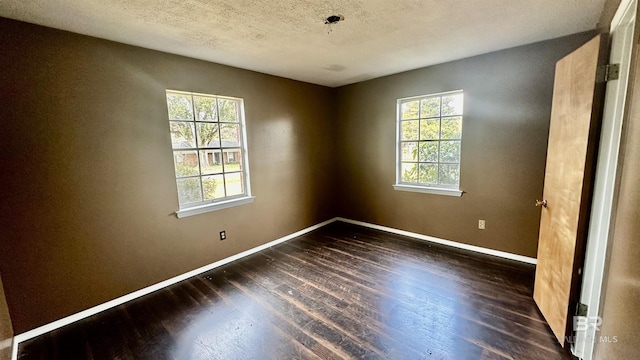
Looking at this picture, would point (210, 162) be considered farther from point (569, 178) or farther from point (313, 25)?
point (569, 178)

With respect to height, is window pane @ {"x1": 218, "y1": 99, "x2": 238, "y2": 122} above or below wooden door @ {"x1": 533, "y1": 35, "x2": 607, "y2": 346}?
above

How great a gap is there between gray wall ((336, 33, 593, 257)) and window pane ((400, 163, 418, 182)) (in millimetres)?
A: 166

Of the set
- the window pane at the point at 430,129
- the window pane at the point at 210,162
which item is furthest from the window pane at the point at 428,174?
the window pane at the point at 210,162

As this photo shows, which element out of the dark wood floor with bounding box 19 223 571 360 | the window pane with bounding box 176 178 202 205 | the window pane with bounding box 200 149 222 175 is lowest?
the dark wood floor with bounding box 19 223 571 360

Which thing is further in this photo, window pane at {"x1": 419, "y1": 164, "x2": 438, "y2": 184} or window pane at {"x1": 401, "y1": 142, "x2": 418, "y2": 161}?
window pane at {"x1": 401, "y1": 142, "x2": 418, "y2": 161}

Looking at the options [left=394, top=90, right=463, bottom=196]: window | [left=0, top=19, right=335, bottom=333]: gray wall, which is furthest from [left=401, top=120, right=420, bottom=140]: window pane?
[left=0, top=19, right=335, bottom=333]: gray wall

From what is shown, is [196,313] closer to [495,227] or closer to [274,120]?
[274,120]

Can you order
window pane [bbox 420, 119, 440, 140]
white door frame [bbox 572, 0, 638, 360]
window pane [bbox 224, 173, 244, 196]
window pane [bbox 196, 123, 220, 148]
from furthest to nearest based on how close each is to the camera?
window pane [bbox 420, 119, 440, 140]
window pane [bbox 224, 173, 244, 196]
window pane [bbox 196, 123, 220, 148]
white door frame [bbox 572, 0, 638, 360]

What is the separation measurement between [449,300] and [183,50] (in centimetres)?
341

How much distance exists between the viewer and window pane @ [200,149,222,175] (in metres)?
2.88

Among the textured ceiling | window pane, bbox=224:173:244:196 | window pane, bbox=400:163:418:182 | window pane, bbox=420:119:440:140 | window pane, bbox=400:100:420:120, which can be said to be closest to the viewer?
Answer: the textured ceiling

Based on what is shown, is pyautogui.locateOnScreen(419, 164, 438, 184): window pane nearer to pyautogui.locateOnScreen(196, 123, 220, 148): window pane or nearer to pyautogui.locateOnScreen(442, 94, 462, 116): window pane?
pyautogui.locateOnScreen(442, 94, 462, 116): window pane

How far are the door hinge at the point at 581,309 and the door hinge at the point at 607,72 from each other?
1.36 metres

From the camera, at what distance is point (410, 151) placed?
3660 millimetres
